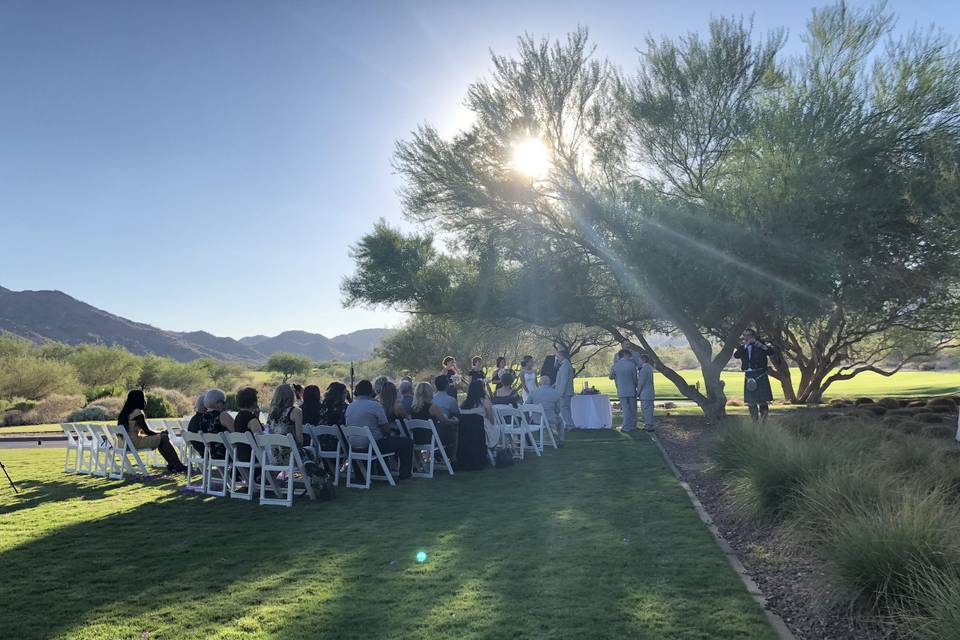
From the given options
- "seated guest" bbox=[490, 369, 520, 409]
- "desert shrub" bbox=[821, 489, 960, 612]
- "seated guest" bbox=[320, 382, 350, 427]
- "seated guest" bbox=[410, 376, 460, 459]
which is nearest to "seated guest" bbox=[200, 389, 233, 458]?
"seated guest" bbox=[320, 382, 350, 427]

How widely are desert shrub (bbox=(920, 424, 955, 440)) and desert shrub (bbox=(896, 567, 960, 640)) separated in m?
7.74

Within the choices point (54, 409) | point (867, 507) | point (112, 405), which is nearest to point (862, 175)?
point (867, 507)

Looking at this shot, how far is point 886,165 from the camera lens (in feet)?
38.2

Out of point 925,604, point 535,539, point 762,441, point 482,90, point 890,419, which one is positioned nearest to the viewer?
point 925,604

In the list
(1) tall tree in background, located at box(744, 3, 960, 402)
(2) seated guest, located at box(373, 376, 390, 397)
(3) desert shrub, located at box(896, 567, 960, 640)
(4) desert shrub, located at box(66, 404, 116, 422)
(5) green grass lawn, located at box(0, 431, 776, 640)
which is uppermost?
(1) tall tree in background, located at box(744, 3, 960, 402)

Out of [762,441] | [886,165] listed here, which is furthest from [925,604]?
[886,165]

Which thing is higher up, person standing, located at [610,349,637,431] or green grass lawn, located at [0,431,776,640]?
person standing, located at [610,349,637,431]

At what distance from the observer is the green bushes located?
3.44 m

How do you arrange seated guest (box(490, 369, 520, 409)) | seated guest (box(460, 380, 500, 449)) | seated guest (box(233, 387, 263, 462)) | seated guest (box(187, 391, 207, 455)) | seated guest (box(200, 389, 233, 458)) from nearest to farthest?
seated guest (box(233, 387, 263, 462)) < seated guest (box(200, 389, 233, 458)) < seated guest (box(187, 391, 207, 455)) < seated guest (box(460, 380, 500, 449)) < seated guest (box(490, 369, 520, 409))

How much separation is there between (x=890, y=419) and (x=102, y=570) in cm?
1188

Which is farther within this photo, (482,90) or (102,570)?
(482,90)

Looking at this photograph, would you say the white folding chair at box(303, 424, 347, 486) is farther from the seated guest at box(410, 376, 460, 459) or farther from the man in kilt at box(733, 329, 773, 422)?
the man in kilt at box(733, 329, 773, 422)

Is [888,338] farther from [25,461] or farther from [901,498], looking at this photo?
[25,461]

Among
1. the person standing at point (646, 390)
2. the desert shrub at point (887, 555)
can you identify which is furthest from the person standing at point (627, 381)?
the desert shrub at point (887, 555)
